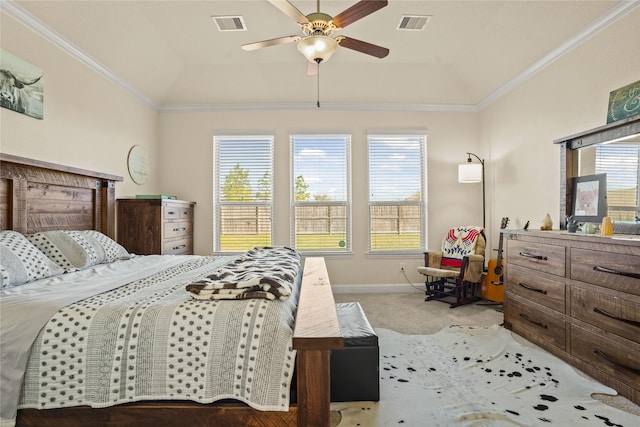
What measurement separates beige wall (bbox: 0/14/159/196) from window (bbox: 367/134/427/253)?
323 cm

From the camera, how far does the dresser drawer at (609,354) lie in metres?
1.92

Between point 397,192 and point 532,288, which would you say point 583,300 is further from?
point 397,192

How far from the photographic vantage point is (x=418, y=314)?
371 centimetres

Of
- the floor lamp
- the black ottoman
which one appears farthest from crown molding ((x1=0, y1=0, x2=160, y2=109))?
the floor lamp

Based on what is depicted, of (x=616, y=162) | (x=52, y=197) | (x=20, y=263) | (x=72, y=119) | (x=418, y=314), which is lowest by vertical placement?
(x=418, y=314)

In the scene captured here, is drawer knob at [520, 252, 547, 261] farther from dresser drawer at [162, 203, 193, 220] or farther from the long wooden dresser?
dresser drawer at [162, 203, 193, 220]

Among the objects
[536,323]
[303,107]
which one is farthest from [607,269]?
[303,107]

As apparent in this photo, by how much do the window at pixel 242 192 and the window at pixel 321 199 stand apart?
42cm

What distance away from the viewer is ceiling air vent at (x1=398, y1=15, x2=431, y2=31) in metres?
3.39

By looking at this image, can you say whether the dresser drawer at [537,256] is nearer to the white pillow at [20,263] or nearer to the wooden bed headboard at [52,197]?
the white pillow at [20,263]

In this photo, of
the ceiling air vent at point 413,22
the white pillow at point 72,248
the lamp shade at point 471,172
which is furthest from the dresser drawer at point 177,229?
the lamp shade at point 471,172

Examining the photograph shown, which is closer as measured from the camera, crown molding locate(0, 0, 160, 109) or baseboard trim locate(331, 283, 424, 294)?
crown molding locate(0, 0, 160, 109)

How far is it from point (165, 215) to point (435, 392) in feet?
10.8

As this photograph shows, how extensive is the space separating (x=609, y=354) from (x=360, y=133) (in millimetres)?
3636
